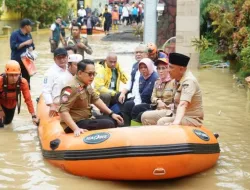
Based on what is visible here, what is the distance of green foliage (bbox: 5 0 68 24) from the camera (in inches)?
1181

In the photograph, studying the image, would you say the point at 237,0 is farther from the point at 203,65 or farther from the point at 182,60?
the point at 182,60

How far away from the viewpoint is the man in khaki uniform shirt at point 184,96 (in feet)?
20.1

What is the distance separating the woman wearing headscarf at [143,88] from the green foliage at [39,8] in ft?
76.0

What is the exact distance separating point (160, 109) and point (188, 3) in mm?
9112

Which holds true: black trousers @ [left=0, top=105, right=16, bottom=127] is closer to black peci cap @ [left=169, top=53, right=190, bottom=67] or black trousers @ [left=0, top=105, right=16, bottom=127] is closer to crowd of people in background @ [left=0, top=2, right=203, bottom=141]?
crowd of people in background @ [left=0, top=2, right=203, bottom=141]

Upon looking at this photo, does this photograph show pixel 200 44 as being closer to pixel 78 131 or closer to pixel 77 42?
pixel 77 42

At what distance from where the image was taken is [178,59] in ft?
20.1

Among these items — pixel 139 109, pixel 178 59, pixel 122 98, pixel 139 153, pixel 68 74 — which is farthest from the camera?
pixel 122 98

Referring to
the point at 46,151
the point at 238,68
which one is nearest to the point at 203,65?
the point at 238,68

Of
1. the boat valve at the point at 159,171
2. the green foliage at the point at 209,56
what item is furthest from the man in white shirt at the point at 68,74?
the green foliage at the point at 209,56

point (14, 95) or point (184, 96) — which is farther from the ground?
point (184, 96)

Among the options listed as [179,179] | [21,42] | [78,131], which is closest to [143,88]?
[78,131]

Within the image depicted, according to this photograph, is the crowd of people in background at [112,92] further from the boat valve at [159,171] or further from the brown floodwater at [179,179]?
the boat valve at [159,171]

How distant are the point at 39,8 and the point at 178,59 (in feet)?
84.9
